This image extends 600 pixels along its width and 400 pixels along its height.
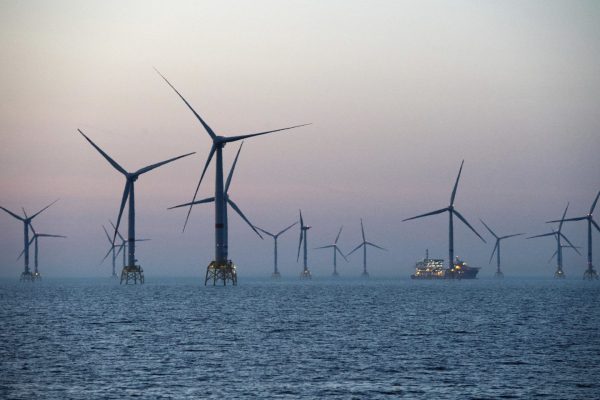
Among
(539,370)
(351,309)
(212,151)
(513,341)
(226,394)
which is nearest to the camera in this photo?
(226,394)

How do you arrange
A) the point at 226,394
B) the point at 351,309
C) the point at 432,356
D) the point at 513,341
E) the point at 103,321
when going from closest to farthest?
the point at 226,394 → the point at 432,356 → the point at 513,341 → the point at 103,321 → the point at 351,309

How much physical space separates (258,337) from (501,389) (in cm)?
3845

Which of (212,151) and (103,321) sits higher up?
(212,151)

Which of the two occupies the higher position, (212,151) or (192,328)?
(212,151)

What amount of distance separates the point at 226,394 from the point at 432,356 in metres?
25.5

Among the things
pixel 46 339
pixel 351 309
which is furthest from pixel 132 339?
pixel 351 309

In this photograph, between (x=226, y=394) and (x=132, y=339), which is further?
(x=132, y=339)

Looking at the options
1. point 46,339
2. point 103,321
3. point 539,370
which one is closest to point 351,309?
point 103,321

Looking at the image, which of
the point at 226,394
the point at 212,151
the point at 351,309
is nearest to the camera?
the point at 226,394

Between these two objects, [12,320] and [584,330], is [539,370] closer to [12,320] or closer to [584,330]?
[584,330]

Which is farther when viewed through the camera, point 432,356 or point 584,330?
point 584,330

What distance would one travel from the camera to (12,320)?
395ft

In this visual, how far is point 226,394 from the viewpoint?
5494cm

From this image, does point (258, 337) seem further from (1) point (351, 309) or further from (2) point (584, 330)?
(1) point (351, 309)
